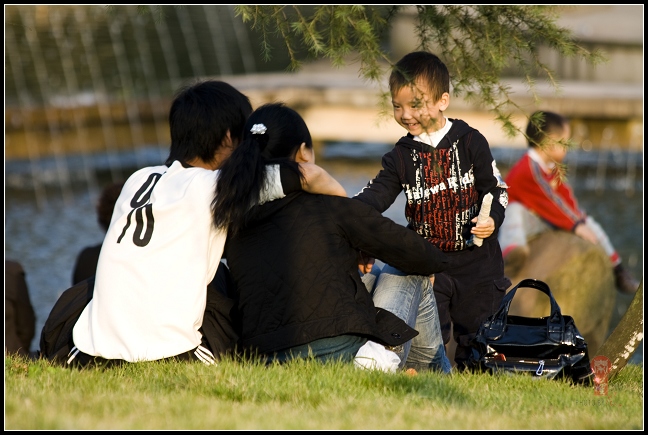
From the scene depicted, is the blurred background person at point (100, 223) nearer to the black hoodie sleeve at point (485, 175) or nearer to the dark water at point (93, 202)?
the dark water at point (93, 202)

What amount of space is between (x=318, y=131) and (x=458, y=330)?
9592mm

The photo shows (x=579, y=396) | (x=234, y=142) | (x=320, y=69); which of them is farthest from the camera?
(x=320, y=69)

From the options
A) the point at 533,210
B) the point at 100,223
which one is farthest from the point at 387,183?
the point at 533,210

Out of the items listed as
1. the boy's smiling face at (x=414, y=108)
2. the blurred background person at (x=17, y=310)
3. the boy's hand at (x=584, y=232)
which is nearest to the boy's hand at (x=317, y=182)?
the boy's smiling face at (x=414, y=108)

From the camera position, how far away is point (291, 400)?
3814 millimetres

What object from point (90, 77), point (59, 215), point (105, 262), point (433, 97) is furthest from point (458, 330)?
point (90, 77)

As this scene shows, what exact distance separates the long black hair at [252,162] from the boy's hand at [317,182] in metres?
0.04

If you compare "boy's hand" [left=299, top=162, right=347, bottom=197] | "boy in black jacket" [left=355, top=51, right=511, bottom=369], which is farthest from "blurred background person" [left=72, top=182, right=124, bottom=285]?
"boy's hand" [left=299, top=162, right=347, bottom=197]

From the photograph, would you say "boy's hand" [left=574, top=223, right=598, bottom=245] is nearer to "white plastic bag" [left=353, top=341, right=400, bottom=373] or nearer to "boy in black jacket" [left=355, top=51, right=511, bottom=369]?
"boy in black jacket" [left=355, top=51, right=511, bottom=369]

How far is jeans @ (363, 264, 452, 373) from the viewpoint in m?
4.62

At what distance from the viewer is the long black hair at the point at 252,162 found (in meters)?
4.12

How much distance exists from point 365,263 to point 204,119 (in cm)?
113

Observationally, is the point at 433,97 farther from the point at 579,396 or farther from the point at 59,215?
the point at 59,215

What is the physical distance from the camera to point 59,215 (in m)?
13.2
